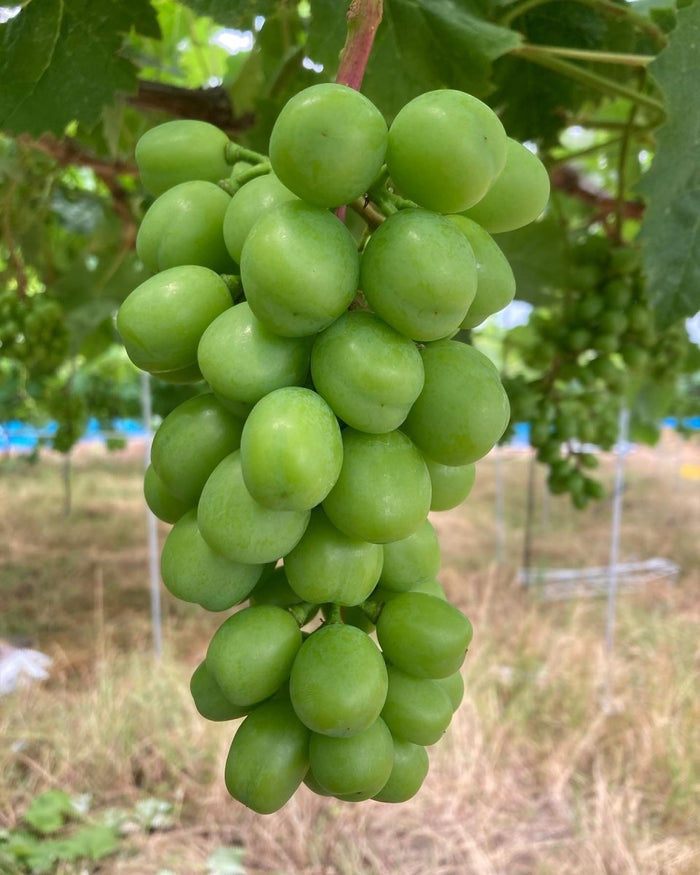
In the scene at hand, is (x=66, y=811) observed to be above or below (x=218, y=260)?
below

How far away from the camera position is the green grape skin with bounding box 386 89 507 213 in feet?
1.65

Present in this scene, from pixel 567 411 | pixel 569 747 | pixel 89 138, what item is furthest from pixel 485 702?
pixel 89 138

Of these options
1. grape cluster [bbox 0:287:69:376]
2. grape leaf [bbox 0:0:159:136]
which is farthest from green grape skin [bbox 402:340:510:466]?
grape cluster [bbox 0:287:69:376]

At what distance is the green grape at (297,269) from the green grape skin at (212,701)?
295mm

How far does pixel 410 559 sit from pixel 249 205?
11.9 inches

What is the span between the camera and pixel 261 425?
50 cm

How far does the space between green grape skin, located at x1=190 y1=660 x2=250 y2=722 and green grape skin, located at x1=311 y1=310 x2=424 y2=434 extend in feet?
0.83

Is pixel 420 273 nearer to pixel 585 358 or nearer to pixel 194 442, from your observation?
pixel 194 442

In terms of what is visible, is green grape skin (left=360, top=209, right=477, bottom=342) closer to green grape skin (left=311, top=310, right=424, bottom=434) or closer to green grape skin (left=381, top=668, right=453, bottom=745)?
green grape skin (left=311, top=310, right=424, bottom=434)

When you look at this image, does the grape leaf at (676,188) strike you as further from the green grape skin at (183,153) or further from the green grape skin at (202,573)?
the green grape skin at (202,573)

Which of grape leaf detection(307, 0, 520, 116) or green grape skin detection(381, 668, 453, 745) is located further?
grape leaf detection(307, 0, 520, 116)

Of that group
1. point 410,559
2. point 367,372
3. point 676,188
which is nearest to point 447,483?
point 410,559

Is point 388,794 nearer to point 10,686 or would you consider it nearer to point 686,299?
point 686,299

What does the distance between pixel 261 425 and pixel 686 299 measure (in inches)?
26.3
